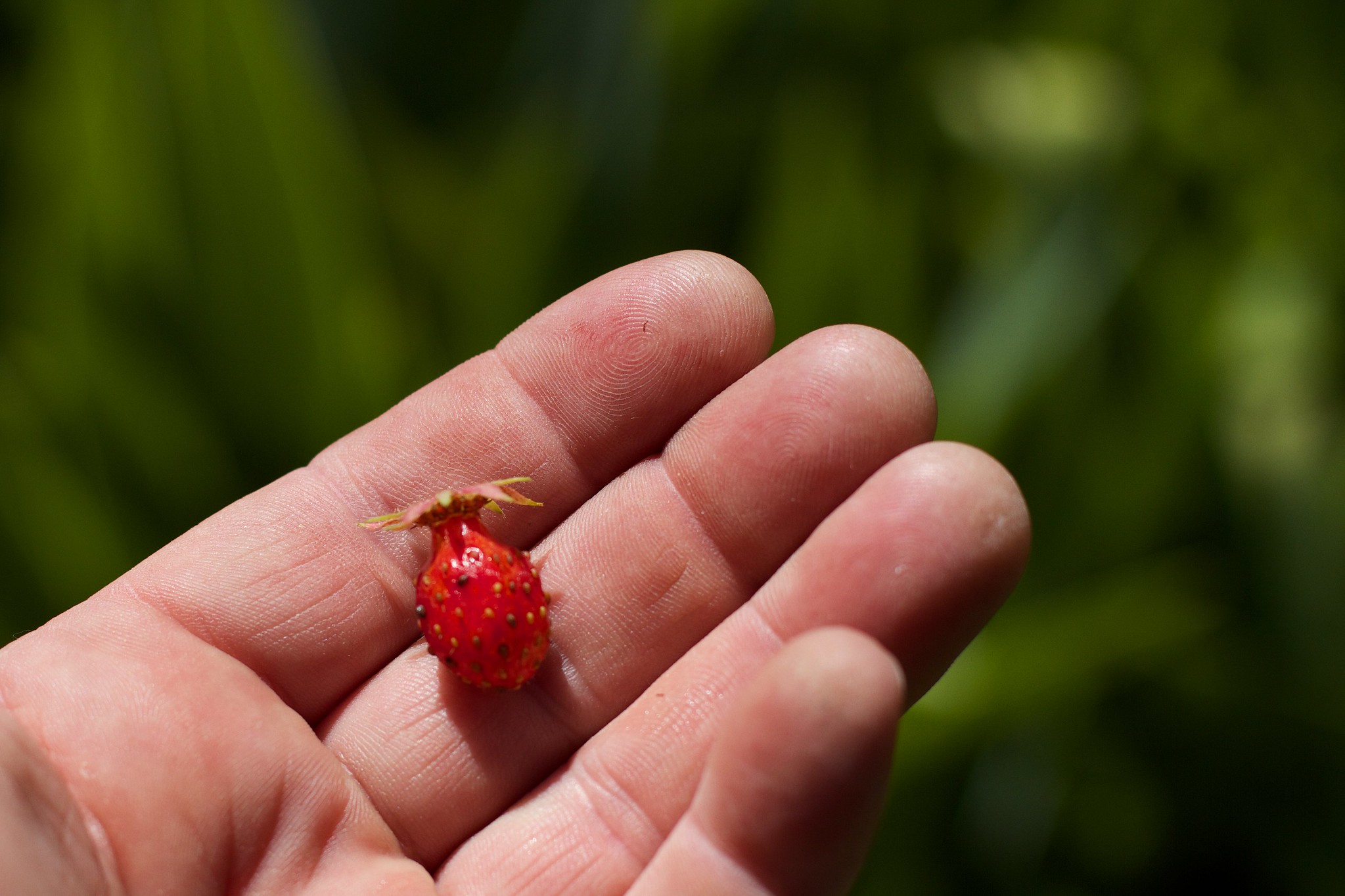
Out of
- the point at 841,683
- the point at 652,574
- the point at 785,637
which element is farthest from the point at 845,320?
the point at 841,683

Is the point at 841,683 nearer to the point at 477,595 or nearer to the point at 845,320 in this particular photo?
the point at 477,595

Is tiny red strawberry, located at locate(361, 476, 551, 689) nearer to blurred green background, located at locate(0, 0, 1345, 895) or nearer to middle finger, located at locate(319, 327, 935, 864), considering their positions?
middle finger, located at locate(319, 327, 935, 864)

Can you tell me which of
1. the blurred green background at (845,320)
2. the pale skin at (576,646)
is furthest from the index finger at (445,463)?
the blurred green background at (845,320)

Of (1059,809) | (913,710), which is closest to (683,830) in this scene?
(913,710)

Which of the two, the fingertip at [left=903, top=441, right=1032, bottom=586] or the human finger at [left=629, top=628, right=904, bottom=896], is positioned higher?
the fingertip at [left=903, top=441, right=1032, bottom=586]

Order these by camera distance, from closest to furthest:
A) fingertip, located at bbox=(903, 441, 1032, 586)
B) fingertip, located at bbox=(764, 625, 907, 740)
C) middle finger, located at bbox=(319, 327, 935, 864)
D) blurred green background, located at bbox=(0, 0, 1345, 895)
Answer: fingertip, located at bbox=(764, 625, 907, 740) → fingertip, located at bbox=(903, 441, 1032, 586) → middle finger, located at bbox=(319, 327, 935, 864) → blurred green background, located at bbox=(0, 0, 1345, 895)

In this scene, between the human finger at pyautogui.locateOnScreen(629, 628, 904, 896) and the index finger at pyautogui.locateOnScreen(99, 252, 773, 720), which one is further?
the index finger at pyautogui.locateOnScreen(99, 252, 773, 720)

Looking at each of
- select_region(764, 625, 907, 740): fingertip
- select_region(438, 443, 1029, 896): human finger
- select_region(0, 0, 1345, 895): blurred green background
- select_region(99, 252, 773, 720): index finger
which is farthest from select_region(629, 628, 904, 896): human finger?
select_region(0, 0, 1345, 895): blurred green background
